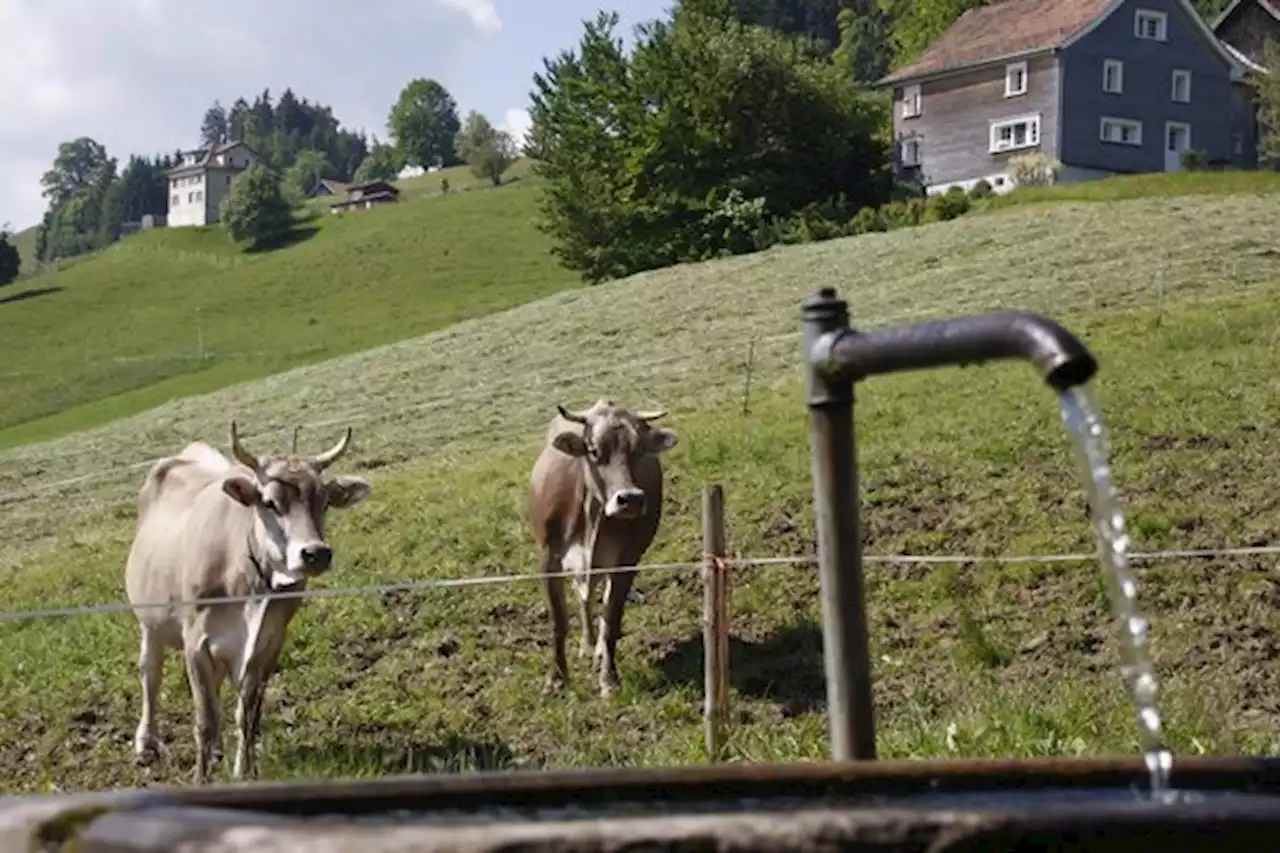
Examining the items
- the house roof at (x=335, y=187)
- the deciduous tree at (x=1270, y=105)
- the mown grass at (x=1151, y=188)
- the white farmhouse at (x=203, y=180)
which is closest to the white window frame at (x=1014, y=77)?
the deciduous tree at (x=1270, y=105)

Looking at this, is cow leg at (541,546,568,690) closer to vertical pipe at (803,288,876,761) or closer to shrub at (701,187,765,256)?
vertical pipe at (803,288,876,761)

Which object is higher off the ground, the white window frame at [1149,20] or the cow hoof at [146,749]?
the white window frame at [1149,20]

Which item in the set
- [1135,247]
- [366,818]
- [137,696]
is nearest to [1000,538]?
[137,696]

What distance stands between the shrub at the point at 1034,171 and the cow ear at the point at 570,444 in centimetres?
4579

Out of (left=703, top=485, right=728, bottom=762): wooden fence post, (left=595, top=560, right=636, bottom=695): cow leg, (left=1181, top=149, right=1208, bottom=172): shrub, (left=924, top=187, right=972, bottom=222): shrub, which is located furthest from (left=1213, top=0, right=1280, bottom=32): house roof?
(left=703, top=485, right=728, bottom=762): wooden fence post

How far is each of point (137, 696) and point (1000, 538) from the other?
524cm

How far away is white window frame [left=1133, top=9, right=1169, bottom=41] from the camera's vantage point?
205 ft

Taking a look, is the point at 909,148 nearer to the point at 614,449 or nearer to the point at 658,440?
the point at 658,440

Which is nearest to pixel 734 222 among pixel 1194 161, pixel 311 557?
pixel 1194 161

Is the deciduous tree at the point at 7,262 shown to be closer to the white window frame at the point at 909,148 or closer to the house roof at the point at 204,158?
the white window frame at the point at 909,148

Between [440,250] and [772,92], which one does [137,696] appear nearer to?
[772,92]

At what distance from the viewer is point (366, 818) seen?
8.46ft

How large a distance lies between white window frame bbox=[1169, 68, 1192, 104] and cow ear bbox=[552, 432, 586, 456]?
2182 inches

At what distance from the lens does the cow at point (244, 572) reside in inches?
364
